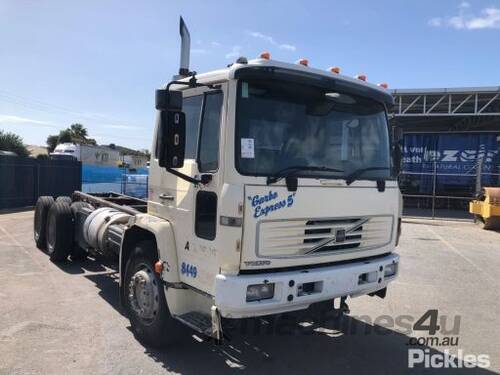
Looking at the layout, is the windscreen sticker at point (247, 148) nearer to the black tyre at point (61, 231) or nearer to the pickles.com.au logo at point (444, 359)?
the pickles.com.au logo at point (444, 359)

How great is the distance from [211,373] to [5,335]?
7.79 ft

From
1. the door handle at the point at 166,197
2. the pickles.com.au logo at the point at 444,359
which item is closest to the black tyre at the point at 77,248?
the door handle at the point at 166,197

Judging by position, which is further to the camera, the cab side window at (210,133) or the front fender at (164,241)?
the front fender at (164,241)

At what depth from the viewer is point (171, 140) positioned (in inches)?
150

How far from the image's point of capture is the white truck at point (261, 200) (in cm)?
372

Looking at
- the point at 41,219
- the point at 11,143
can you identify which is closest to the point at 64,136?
the point at 11,143

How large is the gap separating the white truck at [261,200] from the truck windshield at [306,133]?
1 centimetres

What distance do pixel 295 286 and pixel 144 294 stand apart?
5.69ft

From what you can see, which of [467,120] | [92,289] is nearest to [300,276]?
[92,289]

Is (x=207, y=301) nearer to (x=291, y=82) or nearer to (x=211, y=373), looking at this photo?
(x=211, y=373)

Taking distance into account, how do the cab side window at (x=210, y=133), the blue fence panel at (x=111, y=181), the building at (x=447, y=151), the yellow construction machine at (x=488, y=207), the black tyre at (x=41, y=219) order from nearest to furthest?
1. the cab side window at (x=210, y=133)
2. the black tyre at (x=41, y=219)
3. the yellow construction machine at (x=488, y=207)
4. the blue fence panel at (x=111, y=181)
5. the building at (x=447, y=151)

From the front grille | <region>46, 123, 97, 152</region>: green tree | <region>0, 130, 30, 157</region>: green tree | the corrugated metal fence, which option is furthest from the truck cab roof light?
<region>46, 123, 97, 152</region>: green tree

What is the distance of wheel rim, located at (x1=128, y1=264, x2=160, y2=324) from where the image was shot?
4555 mm

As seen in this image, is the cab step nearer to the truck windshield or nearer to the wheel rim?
the wheel rim
